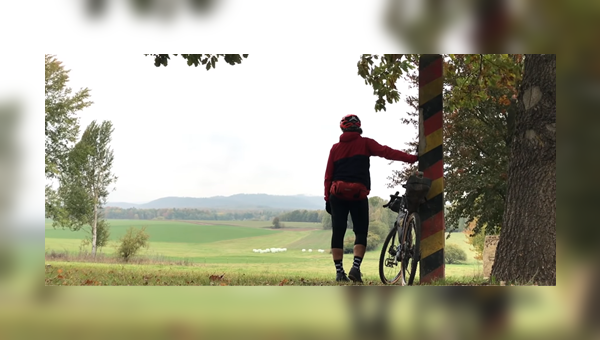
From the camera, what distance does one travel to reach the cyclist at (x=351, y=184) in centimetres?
697

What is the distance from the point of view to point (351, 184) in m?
6.96

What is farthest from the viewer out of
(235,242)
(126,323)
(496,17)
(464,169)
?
(235,242)

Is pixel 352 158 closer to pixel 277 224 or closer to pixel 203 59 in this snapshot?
pixel 203 59

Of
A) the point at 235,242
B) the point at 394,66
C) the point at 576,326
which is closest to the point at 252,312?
the point at 576,326

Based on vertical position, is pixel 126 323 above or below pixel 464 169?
below

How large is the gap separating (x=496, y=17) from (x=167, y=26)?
2399mm

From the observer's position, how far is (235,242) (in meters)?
26.9

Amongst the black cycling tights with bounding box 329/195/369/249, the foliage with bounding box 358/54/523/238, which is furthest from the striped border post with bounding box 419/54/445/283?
the foliage with bounding box 358/54/523/238

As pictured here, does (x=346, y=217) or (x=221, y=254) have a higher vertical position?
(x=346, y=217)

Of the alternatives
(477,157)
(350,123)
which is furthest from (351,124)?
(477,157)

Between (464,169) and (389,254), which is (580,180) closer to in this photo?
(389,254)

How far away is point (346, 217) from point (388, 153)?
90cm

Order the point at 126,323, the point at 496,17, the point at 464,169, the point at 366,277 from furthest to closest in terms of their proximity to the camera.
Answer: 1. the point at 464,169
2. the point at 366,277
3. the point at 496,17
4. the point at 126,323

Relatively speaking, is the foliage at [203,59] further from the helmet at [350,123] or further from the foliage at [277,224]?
the foliage at [277,224]
